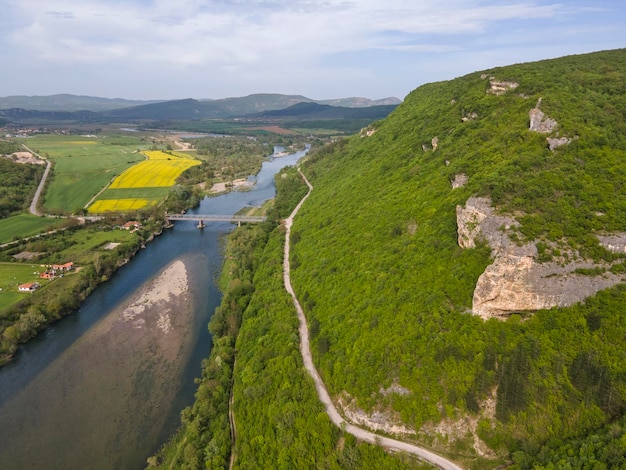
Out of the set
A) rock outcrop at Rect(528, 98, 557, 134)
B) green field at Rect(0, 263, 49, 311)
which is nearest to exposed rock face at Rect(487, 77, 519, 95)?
rock outcrop at Rect(528, 98, 557, 134)

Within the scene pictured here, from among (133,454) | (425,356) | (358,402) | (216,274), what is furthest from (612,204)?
(216,274)

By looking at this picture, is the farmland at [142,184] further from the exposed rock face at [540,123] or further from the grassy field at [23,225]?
the exposed rock face at [540,123]

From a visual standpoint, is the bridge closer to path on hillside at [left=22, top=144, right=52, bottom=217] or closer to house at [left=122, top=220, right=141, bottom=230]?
house at [left=122, top=220, right=141, bottom=230]

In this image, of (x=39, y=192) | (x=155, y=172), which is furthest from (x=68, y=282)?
(x=155, y=172)

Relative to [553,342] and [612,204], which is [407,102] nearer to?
[612,204]

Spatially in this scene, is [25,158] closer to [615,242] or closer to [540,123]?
[540,123]

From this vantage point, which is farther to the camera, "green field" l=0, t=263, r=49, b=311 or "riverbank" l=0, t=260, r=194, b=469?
"green field" l=0, t=263, r=49, b=311
